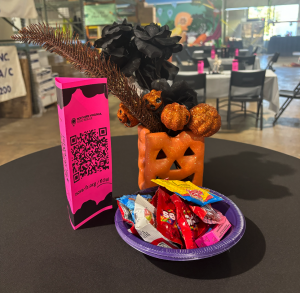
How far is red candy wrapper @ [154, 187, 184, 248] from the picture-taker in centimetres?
55

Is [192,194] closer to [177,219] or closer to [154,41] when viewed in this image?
[177,219]

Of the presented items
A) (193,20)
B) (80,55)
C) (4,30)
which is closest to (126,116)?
(80,55)

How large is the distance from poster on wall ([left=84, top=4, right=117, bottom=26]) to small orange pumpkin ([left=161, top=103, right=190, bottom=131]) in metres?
6.27

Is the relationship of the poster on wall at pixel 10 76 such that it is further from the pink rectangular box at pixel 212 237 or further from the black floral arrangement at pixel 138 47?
the pink rectangular box at pixel 212 237

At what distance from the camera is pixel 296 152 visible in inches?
118

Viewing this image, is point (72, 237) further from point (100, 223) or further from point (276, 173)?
point (276, 173)

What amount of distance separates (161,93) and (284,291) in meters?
0.47

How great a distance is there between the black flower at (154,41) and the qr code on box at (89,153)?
223 mm

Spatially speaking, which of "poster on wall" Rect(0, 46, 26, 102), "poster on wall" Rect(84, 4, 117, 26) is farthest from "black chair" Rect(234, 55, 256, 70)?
"poster on wall" Rect(0, 46, 26, 102)

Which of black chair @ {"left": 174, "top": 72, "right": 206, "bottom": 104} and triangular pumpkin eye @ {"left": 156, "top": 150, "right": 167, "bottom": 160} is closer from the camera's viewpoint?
triangular pumpkin eye @ {"left": 156, "top": 150, "right": 167, "bottom": 160}

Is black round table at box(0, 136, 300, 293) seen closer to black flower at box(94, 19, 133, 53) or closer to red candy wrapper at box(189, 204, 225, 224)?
red candy wrapper at box(189, 204, 225, 224)

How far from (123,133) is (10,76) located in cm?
183

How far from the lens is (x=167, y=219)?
0.57 m

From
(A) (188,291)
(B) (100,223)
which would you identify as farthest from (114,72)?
(A) (188,291)
